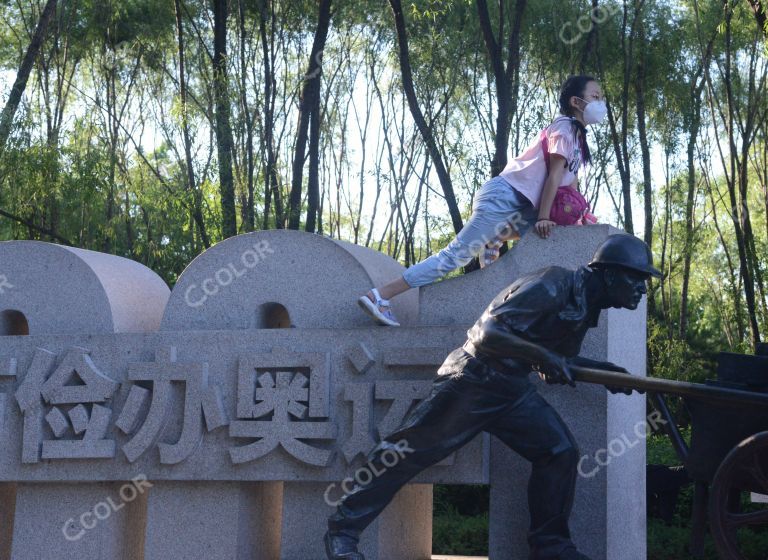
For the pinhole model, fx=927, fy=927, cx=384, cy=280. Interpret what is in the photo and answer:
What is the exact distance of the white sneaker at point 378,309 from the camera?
17.1ft

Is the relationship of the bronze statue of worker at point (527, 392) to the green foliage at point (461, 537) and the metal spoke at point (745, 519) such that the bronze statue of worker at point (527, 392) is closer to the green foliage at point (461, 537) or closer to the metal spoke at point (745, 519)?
the metal spoke at point (745, 519)

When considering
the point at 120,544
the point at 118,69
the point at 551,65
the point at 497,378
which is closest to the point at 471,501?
the point at 120,544

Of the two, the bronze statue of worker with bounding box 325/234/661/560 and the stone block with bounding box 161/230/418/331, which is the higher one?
the stone block with bounding box 161/230/418/331

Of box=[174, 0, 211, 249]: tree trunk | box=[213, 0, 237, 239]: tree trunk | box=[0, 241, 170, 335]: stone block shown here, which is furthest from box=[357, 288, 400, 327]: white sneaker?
box=[174, 0, 211, 249]: tree trunk

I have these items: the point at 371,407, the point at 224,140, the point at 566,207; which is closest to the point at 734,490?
the point at 566,207

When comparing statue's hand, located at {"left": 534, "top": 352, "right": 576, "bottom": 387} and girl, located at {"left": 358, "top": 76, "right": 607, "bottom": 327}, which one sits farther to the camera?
girl, located at {"left": 358, "top": 76, "right": 607, "bottom": 327}

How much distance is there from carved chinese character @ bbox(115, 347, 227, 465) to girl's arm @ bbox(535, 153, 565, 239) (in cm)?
209

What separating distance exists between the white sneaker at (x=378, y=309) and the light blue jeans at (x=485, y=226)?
0.19 meters

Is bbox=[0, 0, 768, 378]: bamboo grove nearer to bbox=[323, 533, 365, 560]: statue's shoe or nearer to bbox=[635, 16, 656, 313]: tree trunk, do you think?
bbox=[635, 16, 656, 313]: tree trunk

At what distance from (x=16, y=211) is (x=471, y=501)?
605 cm

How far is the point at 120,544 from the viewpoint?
5.67 m

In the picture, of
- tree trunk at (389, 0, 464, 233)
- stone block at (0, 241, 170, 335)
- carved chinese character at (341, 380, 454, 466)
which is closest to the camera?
carved chinese character at (341, 380, 454, 466)

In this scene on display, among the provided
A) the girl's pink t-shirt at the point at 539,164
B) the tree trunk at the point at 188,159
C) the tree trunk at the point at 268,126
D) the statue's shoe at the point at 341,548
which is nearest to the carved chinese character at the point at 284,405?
the statue's shoe at the point at 341,548

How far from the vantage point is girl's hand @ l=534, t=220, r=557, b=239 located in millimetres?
5047
